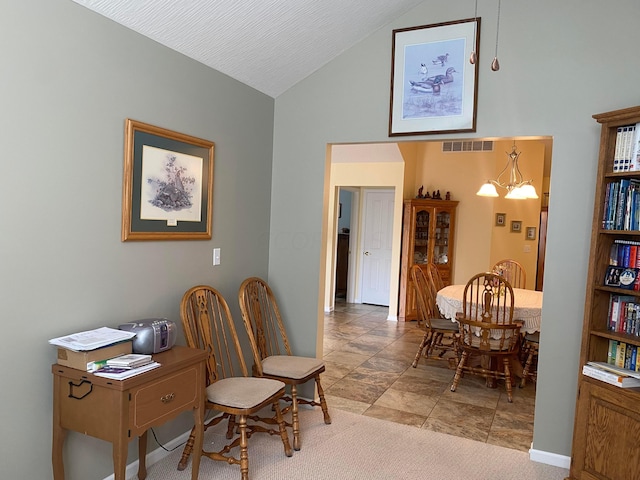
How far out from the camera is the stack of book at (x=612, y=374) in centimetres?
238

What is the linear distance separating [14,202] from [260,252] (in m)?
1.93

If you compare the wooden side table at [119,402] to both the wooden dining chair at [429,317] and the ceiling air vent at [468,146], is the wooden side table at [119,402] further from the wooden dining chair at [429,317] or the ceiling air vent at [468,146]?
the ceiling air vent at [468,146]

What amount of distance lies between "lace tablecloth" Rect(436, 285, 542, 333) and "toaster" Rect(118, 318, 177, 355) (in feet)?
9.53

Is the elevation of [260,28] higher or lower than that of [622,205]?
higher

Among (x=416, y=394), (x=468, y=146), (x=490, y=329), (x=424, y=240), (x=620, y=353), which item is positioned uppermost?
(x=468, y=146)

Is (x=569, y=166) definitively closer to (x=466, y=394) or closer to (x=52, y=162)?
(x=466, y=394)

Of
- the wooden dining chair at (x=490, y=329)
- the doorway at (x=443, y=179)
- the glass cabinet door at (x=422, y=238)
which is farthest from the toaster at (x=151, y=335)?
the glass cabinet door at (x=422, y=238)

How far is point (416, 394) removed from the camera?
409 cm

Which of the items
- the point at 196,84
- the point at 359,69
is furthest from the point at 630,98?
the point at 196,84

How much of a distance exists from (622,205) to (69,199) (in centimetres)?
277

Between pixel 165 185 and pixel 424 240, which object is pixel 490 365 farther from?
pixel 165 185

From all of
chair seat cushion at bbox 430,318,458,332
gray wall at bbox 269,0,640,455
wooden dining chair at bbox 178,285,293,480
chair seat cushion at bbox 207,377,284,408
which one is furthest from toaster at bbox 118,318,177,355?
chair seat cushion at bbox 430,318,458,332

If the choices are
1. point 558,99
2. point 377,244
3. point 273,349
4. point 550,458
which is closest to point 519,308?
point 550,458

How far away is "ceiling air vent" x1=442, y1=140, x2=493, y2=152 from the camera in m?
7.14
